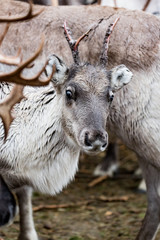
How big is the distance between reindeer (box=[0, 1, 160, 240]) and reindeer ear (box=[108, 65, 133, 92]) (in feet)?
0.09

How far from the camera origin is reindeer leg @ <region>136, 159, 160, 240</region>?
18.4 feet

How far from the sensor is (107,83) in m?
4.82

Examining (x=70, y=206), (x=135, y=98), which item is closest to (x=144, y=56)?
(x=135, y=98)

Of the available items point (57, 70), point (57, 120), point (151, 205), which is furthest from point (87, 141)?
point (151, 205)

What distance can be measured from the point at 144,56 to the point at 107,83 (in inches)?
25.8

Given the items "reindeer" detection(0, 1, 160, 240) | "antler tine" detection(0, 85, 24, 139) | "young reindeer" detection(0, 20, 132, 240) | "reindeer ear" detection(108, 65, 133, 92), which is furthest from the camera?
"reindeer" detection(0, 1, 160, 240)

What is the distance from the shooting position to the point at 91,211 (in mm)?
6867

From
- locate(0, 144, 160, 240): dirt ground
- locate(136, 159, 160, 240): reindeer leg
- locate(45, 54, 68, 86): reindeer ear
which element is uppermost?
locate(45, 54, 68, 86): reindeer ear

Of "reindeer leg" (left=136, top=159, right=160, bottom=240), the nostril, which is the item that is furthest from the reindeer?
the nostril

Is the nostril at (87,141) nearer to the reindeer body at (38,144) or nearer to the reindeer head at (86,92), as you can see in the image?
the reindeer head at (86,92)

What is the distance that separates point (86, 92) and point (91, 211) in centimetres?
249

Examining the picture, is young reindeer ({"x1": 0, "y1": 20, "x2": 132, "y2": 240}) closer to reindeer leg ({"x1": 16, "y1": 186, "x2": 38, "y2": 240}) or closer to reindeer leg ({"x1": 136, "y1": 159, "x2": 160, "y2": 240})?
reindeer leg ({"x1": 16, "y1": 186, "x2": 38, "y2": 240})

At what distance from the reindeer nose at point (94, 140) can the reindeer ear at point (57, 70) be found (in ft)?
1.92

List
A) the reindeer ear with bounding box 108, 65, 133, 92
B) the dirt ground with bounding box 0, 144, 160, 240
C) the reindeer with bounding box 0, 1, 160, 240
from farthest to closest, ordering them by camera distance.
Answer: the dirt ground with bounding box 0, 144, 160, 240 → the reindeer with bounding box 0, 1, 160, 240 → the reindeer ear with bounding box 108, 65, 133, 92
